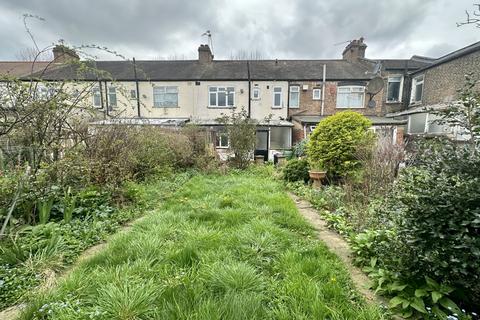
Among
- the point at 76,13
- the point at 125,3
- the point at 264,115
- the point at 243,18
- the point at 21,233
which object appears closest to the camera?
the point at 21,233

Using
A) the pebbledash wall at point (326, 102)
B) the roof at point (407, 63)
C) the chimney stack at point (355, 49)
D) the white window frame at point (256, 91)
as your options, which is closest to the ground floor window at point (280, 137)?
the pebbledash wall at point (326, 102)

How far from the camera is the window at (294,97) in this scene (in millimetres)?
17203

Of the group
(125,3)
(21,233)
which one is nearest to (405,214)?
(21,233)

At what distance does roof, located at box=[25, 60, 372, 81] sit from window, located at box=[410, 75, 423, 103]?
10.7ft

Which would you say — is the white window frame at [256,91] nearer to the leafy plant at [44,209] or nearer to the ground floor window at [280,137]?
the ground floor window at [280,137]

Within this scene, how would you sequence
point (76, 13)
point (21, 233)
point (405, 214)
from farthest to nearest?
point (76, 13)
point (21, 233)
point (405, 214)

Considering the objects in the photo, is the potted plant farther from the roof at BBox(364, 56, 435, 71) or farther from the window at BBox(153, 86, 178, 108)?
the roof at BBox(364, 56, 435, 71)

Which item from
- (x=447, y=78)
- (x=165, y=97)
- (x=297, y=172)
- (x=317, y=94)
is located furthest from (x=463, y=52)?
(x=165, y=97)

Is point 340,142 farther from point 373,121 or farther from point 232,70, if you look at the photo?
point 232,70

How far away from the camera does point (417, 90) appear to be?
16797mm

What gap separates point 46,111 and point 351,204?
5.94m

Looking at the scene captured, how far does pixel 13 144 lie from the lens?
13.4 ft

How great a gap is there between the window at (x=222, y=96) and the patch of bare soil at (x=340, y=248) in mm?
13253

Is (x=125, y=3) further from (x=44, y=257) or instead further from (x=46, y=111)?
(x=44, y=257)
